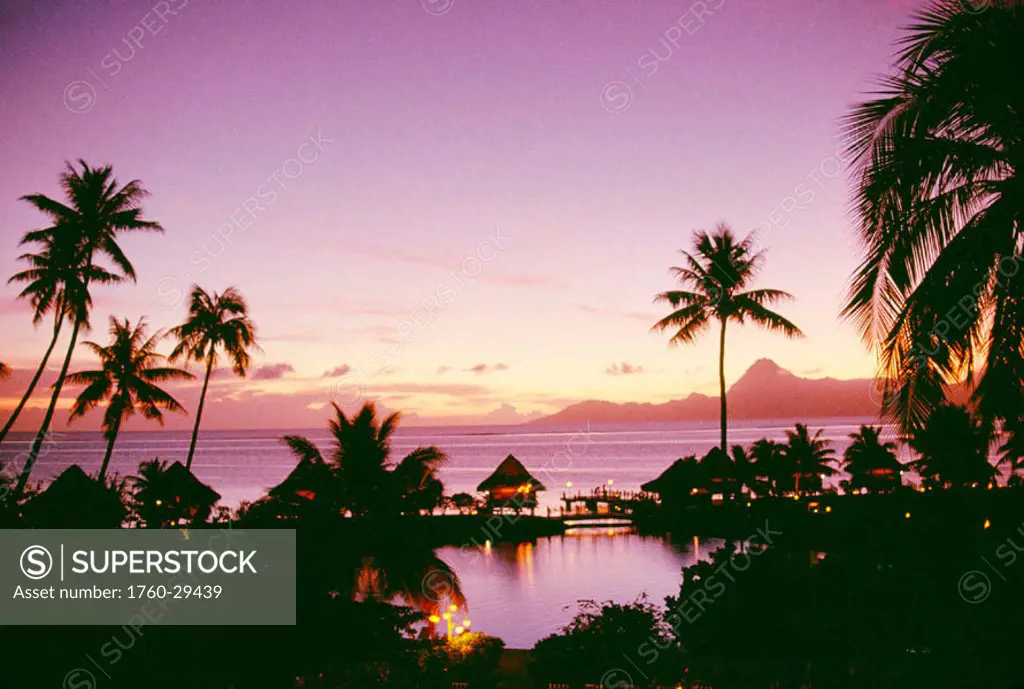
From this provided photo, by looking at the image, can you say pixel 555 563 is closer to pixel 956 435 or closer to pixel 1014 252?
pixel 956 435

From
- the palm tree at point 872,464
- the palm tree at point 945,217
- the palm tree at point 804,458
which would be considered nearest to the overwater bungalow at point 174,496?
the palm tree at point 945,217

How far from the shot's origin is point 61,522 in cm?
1016

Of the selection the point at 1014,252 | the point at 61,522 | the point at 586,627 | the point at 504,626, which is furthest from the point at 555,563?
the point at 1014,252

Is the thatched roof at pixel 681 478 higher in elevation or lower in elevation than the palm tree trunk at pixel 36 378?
lower

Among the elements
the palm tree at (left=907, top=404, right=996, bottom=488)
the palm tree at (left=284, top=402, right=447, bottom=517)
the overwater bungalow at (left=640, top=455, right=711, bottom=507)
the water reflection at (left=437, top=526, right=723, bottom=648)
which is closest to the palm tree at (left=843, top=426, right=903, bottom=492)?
the palm tree at (left=907, top=404, right=996, bottom=488)

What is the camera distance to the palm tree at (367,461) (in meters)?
16.3

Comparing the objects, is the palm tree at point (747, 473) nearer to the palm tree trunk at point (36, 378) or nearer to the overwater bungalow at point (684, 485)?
the overwater bungalow at point (684, 485)

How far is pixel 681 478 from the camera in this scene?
31.4m

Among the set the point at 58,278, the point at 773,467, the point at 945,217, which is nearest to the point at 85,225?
the point at 58,278

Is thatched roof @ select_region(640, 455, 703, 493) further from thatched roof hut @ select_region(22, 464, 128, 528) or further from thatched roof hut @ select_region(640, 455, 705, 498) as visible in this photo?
thatched roof hut @ select_region(22, 464, 128, 528)

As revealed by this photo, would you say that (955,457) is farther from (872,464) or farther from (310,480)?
(310,480)

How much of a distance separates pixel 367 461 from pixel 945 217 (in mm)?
13226

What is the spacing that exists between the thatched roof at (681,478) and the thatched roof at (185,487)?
19.3m

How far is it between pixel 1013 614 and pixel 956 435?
88.3 feet
